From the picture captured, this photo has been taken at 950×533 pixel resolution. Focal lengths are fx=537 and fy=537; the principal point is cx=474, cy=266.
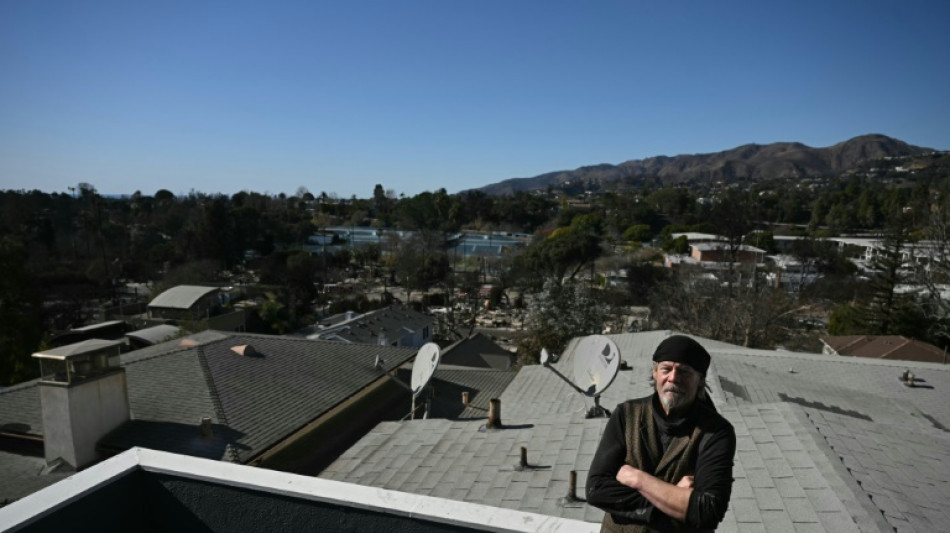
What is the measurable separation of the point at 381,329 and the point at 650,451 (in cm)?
2125

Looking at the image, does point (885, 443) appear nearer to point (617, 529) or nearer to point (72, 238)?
point (617, 529)

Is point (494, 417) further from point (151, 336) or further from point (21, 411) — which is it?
point (151, 336)

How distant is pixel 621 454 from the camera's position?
191cm

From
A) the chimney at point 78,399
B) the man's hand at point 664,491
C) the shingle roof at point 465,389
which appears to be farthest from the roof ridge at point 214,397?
the man's hand at point 664,491

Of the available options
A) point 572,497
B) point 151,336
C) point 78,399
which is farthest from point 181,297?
point 572,497

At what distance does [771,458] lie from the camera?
4012mm

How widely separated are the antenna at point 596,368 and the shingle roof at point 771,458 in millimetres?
477

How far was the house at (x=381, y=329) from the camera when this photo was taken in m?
20.6

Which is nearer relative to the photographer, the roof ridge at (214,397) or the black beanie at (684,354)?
the black beanie at (684,354)

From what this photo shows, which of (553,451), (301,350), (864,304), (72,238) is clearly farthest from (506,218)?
(553,451)

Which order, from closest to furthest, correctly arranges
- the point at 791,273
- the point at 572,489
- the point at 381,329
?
1. the point at 572,489
2. the point at 381,329
3. the point at 791,273

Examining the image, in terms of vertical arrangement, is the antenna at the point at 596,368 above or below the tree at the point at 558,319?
above

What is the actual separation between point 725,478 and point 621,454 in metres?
0.35

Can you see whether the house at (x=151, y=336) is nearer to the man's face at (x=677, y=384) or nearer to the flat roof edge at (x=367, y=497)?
the flat roof edge at (x=367, y=497)
